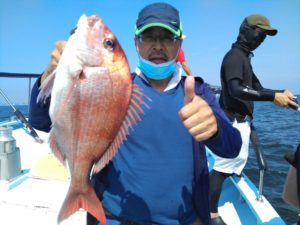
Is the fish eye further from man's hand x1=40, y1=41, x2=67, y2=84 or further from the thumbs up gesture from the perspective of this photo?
the thumbs up gesture

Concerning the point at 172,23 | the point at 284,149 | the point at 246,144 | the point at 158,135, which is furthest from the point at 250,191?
the point at 284,149

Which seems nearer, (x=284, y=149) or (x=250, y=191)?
(x=250, y=191)

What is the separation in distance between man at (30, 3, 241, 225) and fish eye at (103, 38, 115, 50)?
39 centimetres

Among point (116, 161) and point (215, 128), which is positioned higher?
point (215, 128)

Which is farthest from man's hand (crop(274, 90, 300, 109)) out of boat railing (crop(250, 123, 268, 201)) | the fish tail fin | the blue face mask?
the fish tail fin

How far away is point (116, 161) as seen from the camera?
195 centimetres

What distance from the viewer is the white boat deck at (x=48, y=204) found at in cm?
256

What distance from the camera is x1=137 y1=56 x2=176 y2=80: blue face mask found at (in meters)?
1.94

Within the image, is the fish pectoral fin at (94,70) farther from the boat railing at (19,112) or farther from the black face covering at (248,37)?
the boat railing at (19,112)

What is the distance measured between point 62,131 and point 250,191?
10.3 ft

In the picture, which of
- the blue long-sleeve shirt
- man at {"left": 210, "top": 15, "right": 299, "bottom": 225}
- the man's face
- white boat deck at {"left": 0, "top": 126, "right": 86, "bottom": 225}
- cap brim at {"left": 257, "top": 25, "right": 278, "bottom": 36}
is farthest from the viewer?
cap brim at {"left": 257, "top": 25, "right": 278, "bottom": 36}

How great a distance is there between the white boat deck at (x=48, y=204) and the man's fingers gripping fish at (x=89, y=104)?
33 centimetres

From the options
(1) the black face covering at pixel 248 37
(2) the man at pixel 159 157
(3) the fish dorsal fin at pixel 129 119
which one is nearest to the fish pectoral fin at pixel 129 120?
(3) the fish dorsal fin at pixel 129 119

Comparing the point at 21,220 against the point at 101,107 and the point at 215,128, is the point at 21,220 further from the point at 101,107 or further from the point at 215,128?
the point at 215,128
